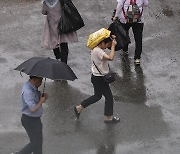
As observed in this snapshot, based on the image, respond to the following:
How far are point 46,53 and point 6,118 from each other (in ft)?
7.74

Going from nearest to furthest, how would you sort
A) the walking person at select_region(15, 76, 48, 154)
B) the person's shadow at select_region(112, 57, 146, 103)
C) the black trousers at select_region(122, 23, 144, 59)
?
the walking person at select_region(15, 76, 48, 154), the person's shadow at select_region(112, 57, 146, 103), the black trousers at select_region(122, 23, 144, 59)

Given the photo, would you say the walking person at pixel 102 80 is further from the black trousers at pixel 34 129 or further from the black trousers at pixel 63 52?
the black trousers at pixel 63 52

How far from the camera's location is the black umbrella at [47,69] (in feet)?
18.6

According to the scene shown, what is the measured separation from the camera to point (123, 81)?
8633mm

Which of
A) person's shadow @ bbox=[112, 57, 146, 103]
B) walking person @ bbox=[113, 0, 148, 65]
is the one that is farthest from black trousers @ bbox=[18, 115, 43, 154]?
walking person @ bbox=[113, 0, 148, 65]

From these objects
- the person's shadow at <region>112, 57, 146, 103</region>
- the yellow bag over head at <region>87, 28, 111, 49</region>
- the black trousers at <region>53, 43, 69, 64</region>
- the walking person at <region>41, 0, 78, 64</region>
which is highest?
the yellow bag over head at <region>87, 28, 111, 49</region>

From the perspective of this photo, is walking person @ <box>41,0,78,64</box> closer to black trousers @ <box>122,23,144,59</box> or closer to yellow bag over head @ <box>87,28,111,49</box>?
black trousers @ <box>122,23,144,59</box>

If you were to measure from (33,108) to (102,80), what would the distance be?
157cm

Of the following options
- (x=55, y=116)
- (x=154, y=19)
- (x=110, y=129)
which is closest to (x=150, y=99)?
(x=110, y=129)

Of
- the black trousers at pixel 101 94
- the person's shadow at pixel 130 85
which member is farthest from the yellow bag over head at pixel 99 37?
the person's shadow at pixel 130 85

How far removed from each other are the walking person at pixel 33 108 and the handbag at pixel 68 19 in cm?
267

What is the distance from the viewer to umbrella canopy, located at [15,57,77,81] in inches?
224

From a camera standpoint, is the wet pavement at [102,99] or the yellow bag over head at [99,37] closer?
the yellow bag over head at [99,37]

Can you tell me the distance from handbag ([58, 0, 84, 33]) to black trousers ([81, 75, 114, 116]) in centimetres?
158
